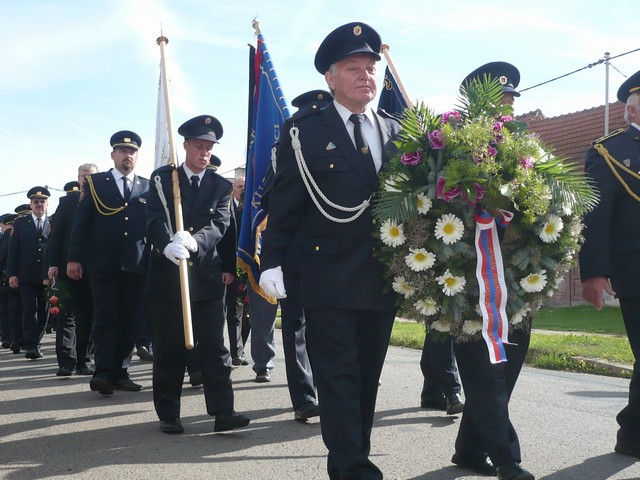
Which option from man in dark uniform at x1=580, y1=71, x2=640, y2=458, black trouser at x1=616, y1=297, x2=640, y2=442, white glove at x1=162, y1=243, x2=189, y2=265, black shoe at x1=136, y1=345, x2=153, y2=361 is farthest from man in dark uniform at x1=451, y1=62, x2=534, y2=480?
black shoe at x1=136, y1=345, x2=153, y2=361

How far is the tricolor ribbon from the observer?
11.8ft

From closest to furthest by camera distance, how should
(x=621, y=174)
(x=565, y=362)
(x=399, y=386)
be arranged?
(x=621, y=174) → (x=399, y=386) → (x=565, y=362)

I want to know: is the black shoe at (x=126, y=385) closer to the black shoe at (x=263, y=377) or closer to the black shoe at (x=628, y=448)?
the black shoe at (x=263, y=377)

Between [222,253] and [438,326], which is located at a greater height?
[222,253]

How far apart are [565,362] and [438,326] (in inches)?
232

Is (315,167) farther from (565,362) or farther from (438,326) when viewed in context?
(565,362)

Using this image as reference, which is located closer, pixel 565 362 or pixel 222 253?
pixel 222 253

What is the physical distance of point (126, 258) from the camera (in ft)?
24.5

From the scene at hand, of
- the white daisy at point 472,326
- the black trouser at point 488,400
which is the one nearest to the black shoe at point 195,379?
the black trouser at point 488,400

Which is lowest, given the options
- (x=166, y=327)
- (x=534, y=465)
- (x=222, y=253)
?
(x=534, y=465)

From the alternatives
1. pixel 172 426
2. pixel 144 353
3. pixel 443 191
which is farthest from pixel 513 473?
pixel 144 353

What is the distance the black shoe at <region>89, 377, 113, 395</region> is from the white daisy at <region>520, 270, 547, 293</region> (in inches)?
183

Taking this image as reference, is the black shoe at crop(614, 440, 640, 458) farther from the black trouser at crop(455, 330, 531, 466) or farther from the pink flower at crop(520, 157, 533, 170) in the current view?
the pink flower at crop(520, 157, 533, 170)

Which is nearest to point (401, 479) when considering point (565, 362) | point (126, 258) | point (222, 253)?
point (222, 253)
